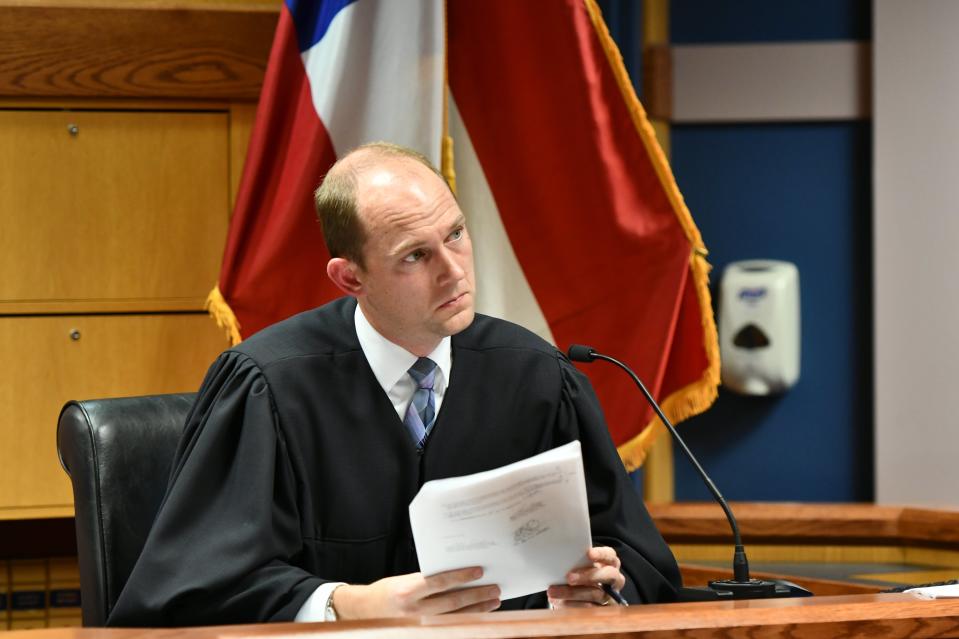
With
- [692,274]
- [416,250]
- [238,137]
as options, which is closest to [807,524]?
[692,274]

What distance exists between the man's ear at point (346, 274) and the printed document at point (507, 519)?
1.90ft

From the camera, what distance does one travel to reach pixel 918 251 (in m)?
3.93

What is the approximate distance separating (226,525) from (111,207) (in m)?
1.69

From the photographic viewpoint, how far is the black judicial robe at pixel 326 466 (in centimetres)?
184

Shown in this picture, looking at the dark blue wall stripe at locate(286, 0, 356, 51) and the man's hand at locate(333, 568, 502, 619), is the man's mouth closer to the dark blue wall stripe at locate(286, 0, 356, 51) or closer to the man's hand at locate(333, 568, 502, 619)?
the man's hand at locate(333, 568, 502, 619)

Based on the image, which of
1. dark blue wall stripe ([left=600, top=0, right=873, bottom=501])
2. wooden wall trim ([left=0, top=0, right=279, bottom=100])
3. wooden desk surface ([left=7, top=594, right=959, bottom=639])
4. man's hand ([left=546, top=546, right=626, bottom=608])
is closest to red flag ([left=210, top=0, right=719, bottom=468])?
wooden wall trim ([left=0, top=0, right=279, bottom=100])

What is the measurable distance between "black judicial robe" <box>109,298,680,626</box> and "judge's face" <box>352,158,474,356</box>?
0.52 ft

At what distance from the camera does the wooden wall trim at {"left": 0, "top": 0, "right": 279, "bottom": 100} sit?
10.5 ft

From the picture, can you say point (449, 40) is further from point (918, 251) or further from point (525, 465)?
point (525, 465)

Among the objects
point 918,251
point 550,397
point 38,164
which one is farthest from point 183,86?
point 918,251

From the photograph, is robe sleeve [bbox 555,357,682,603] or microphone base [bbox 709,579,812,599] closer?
microphone base [bbox 709,579,812,599]

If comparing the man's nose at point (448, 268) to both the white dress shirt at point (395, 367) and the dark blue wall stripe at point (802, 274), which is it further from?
the dark blue wall stripe at point (802, 274)

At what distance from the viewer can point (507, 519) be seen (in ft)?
5.16

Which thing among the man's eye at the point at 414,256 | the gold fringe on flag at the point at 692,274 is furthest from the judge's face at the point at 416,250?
the gold fringe on flag at the point at 692,274
